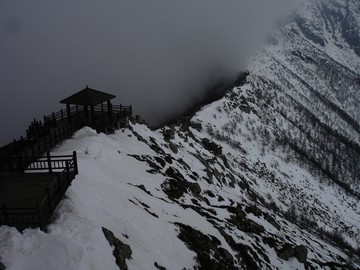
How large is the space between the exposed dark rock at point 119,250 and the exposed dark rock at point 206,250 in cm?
532

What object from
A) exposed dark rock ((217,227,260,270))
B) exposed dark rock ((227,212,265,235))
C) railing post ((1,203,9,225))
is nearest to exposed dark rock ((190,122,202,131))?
exposed dark rock ((227,212,265,235))

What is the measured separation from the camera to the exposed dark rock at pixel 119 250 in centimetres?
1461

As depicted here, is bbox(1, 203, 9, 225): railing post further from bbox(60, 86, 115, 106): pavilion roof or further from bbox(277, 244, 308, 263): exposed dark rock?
bbox(277, 244, 308, 263): exposed dark rock

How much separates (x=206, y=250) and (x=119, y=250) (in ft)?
25.0

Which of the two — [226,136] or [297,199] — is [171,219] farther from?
[226,136]

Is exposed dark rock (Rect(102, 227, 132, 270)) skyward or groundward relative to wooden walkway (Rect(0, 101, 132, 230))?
groundward

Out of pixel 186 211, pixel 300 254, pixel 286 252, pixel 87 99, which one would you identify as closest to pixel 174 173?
pixel 186 211

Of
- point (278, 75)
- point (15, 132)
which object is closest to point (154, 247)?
point (15, 132)

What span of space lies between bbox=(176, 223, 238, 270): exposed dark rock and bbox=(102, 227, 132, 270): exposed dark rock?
532cm

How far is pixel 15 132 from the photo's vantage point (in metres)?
142

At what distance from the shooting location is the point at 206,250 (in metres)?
21.3

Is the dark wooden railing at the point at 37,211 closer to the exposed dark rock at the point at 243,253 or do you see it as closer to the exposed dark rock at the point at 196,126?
the exposed dark rock at the point at 243,253

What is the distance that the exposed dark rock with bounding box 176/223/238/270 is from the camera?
790 inches

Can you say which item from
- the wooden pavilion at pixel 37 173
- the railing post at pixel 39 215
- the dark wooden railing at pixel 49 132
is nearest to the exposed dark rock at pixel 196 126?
the dark wooden railing at pixel 49 132
